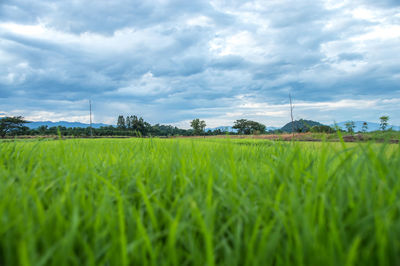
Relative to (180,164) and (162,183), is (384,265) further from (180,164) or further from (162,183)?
(180,164)

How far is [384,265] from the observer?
0.63 m

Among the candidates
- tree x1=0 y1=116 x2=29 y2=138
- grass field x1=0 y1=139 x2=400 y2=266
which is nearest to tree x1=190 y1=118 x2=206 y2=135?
tree x1=0 y1=116 x2=29 y2=138

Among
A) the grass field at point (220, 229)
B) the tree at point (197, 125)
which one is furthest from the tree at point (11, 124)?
the grass field at point (220, 229)

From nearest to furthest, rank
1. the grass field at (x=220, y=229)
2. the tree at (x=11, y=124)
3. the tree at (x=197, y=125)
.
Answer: the grass field at (x=220, y=229) < the tree at (x=11, y=124) < the tree at (x=197, y=125)

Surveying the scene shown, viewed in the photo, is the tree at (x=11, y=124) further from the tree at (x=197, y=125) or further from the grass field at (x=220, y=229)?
the grass field at (x=220, y=229)

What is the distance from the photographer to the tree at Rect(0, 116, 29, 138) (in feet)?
175

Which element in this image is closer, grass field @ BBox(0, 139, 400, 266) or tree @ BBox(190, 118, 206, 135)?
grass field @ BBox(0, 139, 400, 266)

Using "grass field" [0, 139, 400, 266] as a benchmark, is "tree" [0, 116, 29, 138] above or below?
above

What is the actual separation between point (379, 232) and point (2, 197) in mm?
1521

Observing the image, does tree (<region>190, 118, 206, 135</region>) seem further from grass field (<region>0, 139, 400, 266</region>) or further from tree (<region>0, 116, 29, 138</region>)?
grass field (<region>0, 139, 400, 266</region>)

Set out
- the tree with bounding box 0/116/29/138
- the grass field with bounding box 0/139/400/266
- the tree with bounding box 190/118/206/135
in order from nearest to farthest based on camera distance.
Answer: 1. the grass field with bounding box 0/139/400/266
2. the tree with bounding box 0/116/29/138
3. the tree with bounding box 190/118/206/135

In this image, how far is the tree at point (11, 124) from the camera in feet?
175

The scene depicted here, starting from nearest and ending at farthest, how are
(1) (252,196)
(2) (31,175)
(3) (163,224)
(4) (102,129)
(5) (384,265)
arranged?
(5) (384,265)
(3) (163,224)
(1) (252,196)
(2) (31,175)
(4) (102,129)

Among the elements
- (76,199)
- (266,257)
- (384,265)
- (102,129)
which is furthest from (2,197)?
(102,129)
